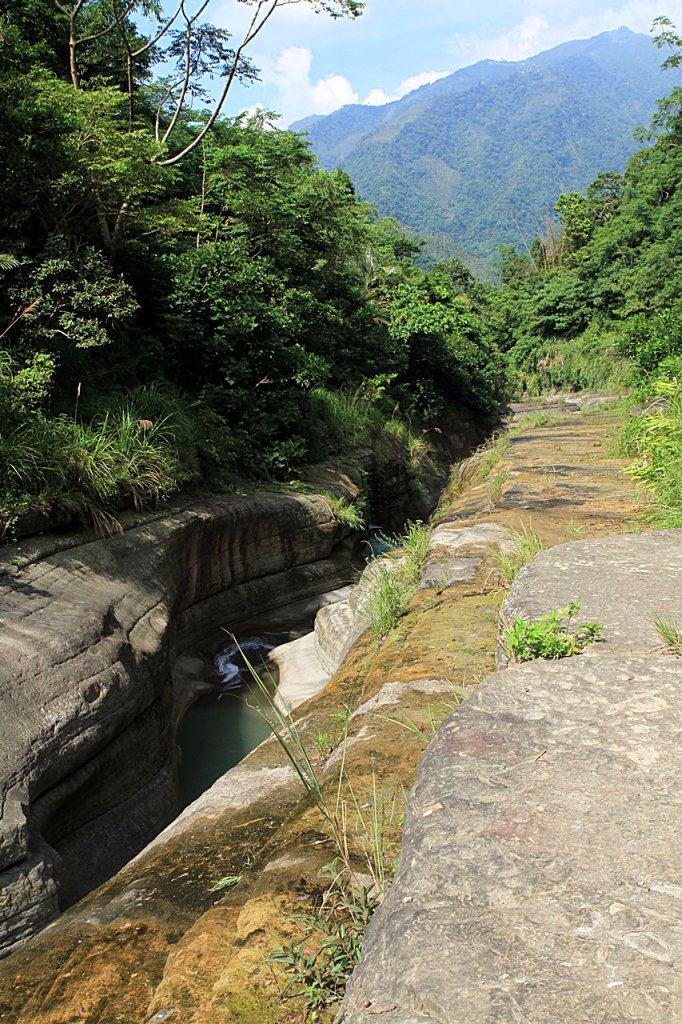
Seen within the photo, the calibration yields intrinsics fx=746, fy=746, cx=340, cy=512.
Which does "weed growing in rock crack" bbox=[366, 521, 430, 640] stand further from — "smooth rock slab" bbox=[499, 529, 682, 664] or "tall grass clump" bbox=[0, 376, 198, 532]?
"tall grass clump" bbox=[0, 376, 198, 532]

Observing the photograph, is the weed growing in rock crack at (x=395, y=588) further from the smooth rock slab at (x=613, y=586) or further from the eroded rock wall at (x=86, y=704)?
the eroded rock wall at (x=86, y=704)

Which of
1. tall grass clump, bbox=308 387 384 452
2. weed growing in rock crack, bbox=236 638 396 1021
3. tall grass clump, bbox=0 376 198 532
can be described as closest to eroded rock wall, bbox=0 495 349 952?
tall grass clump, bbox=0 376 198 532

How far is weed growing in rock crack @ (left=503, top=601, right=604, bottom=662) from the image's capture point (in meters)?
2.50

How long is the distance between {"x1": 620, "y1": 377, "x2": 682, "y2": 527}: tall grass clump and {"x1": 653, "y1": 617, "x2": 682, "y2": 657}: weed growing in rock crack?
2.12 meters

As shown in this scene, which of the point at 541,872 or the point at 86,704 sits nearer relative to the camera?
the point at 541,872

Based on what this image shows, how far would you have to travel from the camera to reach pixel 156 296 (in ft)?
31.3

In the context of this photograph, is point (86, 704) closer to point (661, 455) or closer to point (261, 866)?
point (261, 866)

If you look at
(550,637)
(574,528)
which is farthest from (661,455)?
(550,637)

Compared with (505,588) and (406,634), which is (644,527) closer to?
(505,588)

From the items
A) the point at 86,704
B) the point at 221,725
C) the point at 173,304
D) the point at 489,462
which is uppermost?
the point at 173,304

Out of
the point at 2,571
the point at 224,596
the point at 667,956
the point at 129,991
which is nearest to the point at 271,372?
the point at 224,596

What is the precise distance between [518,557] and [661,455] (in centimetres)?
200

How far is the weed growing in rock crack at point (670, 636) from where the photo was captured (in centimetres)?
241

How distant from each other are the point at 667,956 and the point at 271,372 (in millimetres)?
9446
